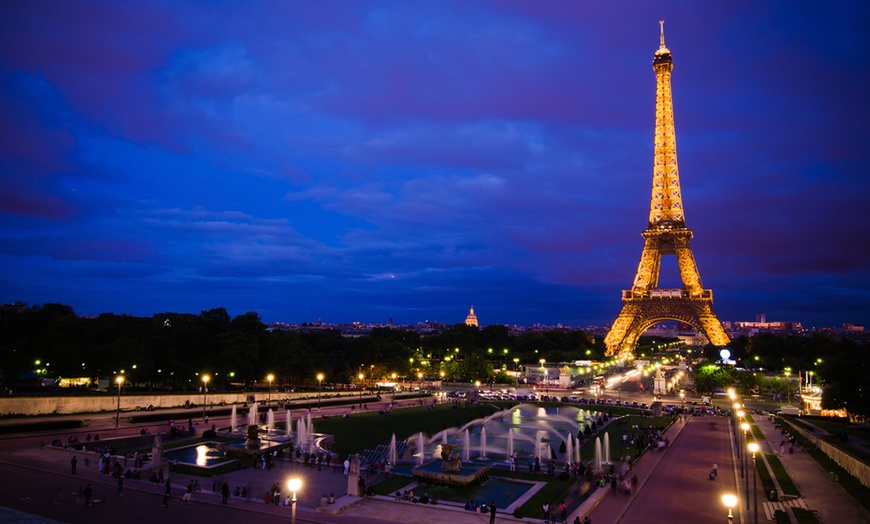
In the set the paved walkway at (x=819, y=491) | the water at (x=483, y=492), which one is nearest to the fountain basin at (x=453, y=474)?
the water at (x=483, y=492)

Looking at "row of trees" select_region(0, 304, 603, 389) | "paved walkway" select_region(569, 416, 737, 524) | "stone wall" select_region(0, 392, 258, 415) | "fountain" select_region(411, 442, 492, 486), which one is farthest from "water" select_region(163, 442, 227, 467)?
"row of trees" select_region(0, 304, 603, 389)

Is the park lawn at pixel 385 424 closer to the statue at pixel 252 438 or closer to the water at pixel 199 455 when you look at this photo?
the statue at pixel 252 438

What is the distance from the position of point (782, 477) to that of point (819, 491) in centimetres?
243

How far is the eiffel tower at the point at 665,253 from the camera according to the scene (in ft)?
356

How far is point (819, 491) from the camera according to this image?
1106 inches

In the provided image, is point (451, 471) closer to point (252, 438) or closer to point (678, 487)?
point (678, 487)

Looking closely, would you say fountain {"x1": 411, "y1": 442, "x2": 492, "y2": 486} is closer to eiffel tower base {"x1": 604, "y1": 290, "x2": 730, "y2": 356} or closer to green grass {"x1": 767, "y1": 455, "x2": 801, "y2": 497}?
green grass {"x1": 767, "y1": 455, "x2": 801, "y2": 497}

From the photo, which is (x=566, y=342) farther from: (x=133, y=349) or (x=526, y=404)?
(x=133, y=349)

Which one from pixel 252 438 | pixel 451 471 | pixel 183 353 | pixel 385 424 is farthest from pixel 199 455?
pixel 183 353

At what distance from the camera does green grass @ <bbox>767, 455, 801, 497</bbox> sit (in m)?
27.8

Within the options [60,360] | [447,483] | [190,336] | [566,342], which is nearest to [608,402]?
[447,483]

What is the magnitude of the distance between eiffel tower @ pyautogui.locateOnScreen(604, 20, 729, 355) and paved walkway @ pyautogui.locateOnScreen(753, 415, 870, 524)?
7175 centimetres

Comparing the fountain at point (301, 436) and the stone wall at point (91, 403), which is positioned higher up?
the stone wall at point (91, 403)

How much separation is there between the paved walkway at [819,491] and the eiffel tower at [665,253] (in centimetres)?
7175
